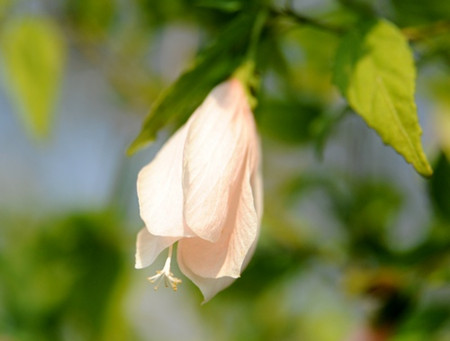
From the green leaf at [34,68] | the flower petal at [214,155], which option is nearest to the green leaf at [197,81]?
the flower petal at [214,155]

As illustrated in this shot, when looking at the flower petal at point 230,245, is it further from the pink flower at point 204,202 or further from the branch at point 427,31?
the branch at point 427,31

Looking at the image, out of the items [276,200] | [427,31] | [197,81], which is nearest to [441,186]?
[427,31]

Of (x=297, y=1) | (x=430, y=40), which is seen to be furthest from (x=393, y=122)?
(x=297, y=1)

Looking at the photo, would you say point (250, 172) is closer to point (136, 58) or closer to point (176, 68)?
point (176, 68)

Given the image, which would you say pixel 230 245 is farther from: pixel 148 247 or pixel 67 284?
pixel 67 284

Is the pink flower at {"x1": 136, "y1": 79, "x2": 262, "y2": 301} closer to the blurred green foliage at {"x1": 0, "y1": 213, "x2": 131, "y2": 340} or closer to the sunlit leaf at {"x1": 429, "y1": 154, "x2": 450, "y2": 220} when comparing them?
the sunlit leaf at {"x1": 429, "y1": 154, "x2": 450, "y2": 220}

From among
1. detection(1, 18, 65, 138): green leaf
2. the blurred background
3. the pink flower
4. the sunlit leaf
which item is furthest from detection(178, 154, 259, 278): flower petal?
detection(1, 18, 65, 138): green leaf
